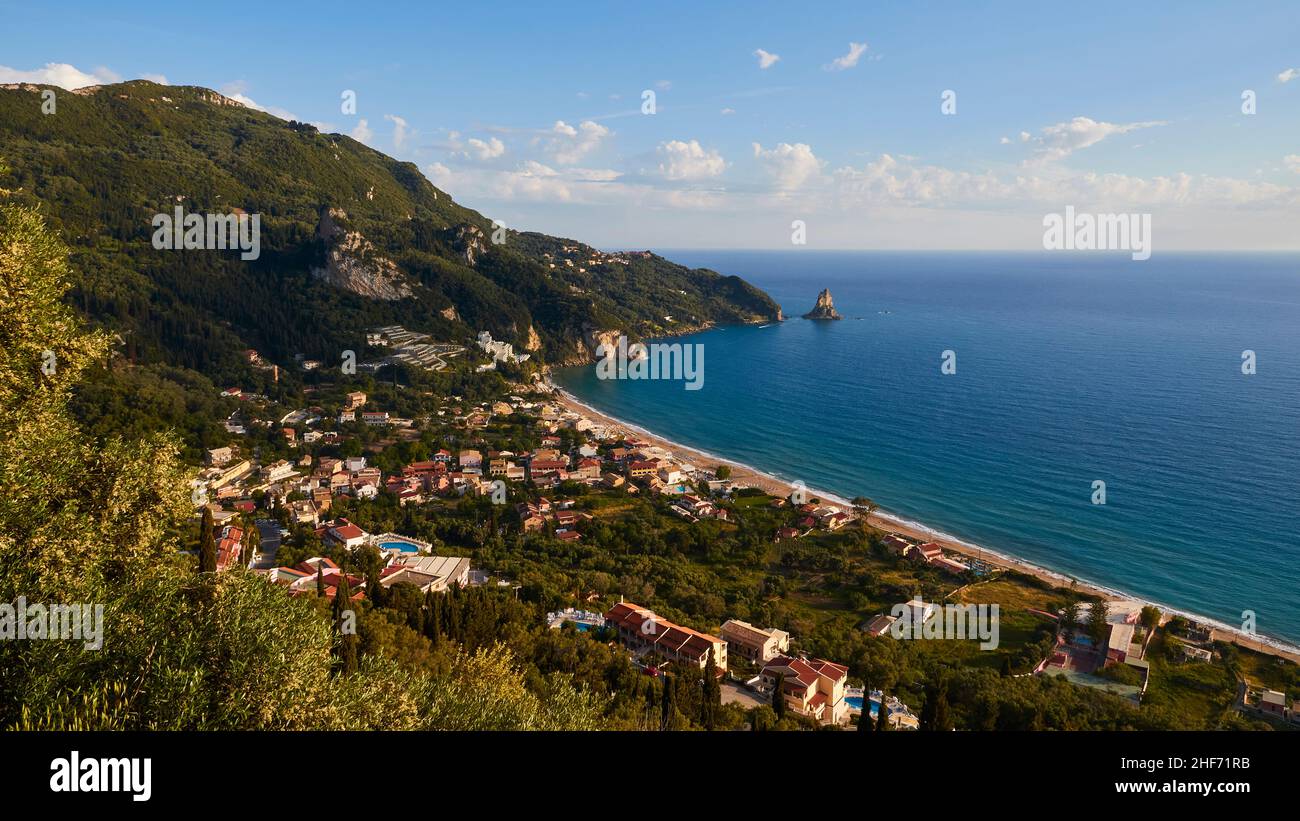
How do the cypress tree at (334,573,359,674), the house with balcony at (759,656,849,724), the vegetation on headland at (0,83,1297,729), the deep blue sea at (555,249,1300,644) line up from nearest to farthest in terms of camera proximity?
1. the vegetation on headland at (0,83,1297,729)
2. the cypress tree at (334,573,359,674)
3. the house with balcony at (759,656,849,724)
4. the deep blue sea at (555,249,1300,644)

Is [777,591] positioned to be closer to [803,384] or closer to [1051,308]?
[803,384]

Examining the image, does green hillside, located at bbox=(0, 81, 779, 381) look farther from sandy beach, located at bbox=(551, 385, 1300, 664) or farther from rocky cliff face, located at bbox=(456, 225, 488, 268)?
sandy beach, located at bbox=(551, 385, 1300, 664)

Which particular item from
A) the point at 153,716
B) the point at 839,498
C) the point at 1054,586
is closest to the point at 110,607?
the point at 153,716

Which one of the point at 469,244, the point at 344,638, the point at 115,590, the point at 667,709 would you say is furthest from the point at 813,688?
the point at 469,244

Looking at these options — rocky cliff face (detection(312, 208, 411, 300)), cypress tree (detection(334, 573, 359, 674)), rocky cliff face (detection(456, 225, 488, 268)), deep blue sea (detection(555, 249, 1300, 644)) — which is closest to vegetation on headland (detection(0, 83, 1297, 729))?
cypress tree (detection(334, 573, 359, 674))

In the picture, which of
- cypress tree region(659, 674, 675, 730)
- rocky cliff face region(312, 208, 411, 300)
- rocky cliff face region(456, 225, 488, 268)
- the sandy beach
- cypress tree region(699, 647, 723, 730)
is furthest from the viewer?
rocky cliff face region(456, 225, 488, 268)

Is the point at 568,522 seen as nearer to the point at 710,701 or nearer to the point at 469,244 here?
the point at 710,701
